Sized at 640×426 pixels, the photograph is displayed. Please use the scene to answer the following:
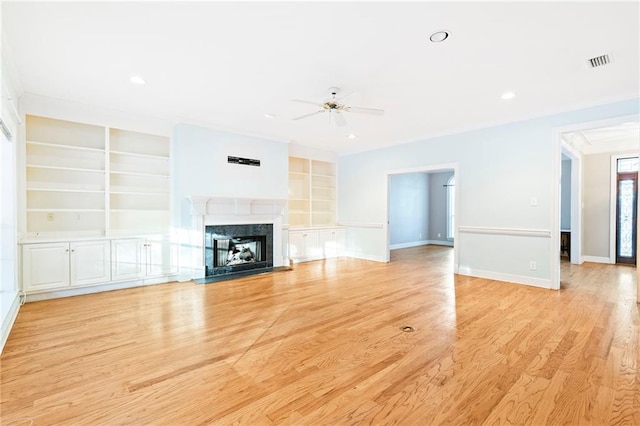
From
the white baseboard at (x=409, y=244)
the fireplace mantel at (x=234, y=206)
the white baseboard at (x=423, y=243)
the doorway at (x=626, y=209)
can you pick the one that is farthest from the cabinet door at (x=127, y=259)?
the doorway at (x=626, y=209)

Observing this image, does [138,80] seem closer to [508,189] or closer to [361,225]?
[361,225]

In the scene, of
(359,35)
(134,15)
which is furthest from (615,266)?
(134,15)

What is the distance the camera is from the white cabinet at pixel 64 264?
3930 millimetres

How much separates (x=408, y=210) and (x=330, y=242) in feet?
11.9

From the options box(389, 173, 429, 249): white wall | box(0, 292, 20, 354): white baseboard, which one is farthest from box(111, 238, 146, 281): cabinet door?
box(389, 173, 429, 249): white wall

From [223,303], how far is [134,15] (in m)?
3.13

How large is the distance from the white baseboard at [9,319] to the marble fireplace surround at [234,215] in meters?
2.15

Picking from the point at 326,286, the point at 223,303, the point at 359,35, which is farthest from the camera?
the point at 326,286

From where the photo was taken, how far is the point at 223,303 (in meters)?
3.93

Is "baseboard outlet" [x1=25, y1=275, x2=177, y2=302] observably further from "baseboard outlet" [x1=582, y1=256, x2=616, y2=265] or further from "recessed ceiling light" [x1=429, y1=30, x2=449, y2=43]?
"baseboard outlet" [x1=582, y1=256, x2=616, y2=265]

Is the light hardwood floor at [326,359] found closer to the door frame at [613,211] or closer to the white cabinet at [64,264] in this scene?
the white cabinet at [64,264]

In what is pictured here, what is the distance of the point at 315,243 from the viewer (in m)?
7.40

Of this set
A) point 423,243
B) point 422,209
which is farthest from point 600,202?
point 423,243

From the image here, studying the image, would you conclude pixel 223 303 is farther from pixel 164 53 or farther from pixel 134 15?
pixel 134 15
